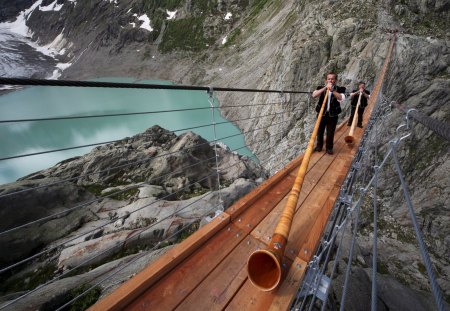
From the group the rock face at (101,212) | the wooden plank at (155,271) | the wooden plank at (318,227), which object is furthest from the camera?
the rock face at (101,212)

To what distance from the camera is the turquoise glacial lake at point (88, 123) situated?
3497cm

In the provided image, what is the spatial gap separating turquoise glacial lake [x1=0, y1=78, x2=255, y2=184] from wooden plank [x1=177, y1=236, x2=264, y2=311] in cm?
2425

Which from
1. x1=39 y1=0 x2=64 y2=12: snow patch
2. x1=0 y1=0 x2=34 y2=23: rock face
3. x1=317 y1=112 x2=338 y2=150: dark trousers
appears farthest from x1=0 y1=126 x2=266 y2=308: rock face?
x1=0 y1=0 x2=34 y2=23: rock face

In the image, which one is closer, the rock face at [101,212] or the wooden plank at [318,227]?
the wooden plank at [318,227]

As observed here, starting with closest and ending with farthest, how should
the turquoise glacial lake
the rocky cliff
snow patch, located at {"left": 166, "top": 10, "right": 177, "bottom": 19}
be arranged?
1. the rocky cliff
2. the turquoise glacial lake
3. snow patch, located at {"left": 166, "top": 10, "right": 177, "bottom": 19}

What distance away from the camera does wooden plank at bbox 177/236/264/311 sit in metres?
2.19

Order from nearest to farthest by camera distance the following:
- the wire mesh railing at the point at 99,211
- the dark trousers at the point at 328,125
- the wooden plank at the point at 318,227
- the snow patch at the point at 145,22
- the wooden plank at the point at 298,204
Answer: the wooden plank at the point at 318,227 < the wooden plank at the point at 298,204 < the wire mesh railing at the point at 99,211 < the dark trousers at the point at 328,125 < the snow patch at the point at 145,22

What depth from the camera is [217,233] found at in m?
2.90

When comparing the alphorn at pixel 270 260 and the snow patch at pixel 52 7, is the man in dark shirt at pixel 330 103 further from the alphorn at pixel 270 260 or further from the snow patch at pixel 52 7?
the snow patch at pixel 52 7

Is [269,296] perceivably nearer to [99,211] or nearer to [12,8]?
[99,211]

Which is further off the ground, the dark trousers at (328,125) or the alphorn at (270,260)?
the dark trousers at (328,125)

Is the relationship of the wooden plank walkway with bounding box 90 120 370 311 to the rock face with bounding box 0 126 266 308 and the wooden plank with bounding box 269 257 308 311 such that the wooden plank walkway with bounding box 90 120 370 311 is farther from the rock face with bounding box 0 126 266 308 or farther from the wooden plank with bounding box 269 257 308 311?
the rock face with bounding box 0 126 266 308

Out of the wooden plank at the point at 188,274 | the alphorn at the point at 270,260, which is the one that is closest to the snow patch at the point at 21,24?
the wooden plank at the point at 188,274

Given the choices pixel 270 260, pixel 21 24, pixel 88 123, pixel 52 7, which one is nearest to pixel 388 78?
pixel 270 260
